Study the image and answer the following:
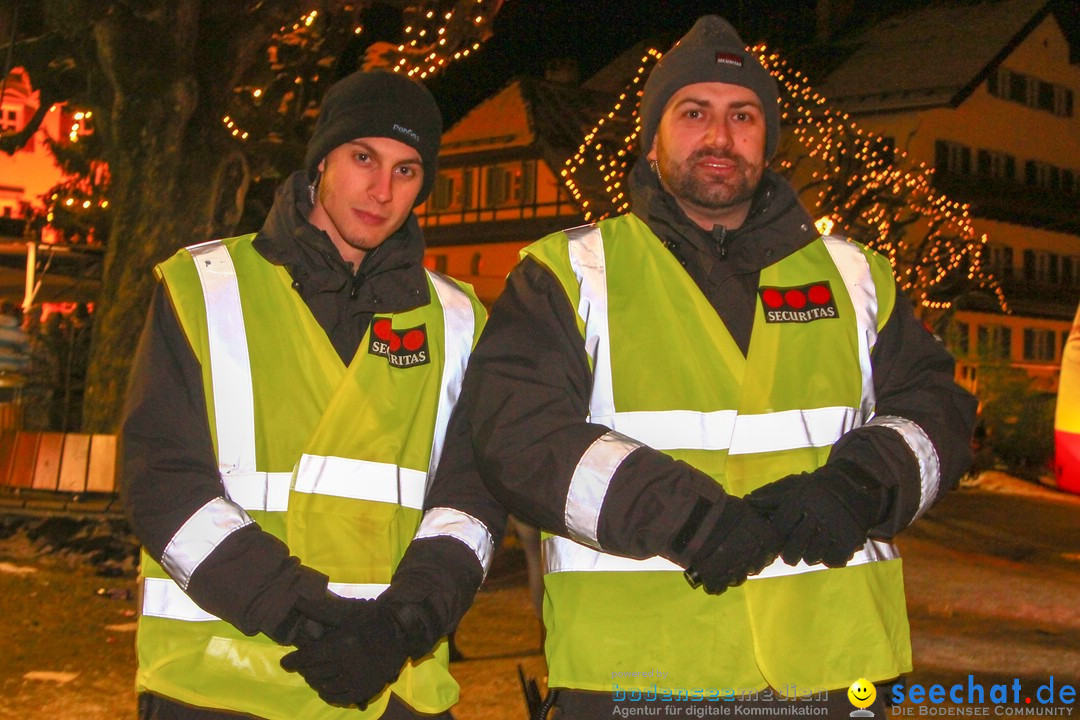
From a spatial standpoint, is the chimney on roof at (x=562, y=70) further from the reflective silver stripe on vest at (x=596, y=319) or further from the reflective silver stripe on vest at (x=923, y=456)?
the reflective silver stripe on vest at (x=923, y=456)

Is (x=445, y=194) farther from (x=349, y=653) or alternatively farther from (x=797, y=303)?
(x=349, y=653)

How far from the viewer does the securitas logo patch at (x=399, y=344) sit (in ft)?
10.6

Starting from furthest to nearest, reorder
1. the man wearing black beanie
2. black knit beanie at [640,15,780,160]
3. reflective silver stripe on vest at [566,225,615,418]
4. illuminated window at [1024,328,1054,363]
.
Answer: illuminated window at [1024,328,1054,363] < black knit beanie at [640,15,780,160] < reflective silver stripe on vest at [566,225,615,418] < the man wearing black beanie

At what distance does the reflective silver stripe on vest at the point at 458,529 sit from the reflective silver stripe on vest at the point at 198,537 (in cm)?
45

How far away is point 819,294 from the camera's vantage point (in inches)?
123

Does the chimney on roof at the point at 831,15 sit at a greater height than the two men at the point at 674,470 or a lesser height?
greater

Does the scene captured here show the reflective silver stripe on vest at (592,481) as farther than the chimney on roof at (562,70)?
No

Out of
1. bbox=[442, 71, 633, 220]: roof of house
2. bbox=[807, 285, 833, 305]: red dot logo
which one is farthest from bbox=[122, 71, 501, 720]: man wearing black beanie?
bbox=[442, 71, 633, 220]: roof of house

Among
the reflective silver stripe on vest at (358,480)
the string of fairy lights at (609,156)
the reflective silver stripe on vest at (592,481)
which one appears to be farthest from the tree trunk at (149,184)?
the string of fairy lights at (609,156)

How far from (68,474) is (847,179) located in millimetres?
19809

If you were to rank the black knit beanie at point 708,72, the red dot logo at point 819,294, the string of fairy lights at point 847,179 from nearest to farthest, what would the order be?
the red dot logo at point 819,294 → the black knit beanie at point 708,72 → the string of fairy lights at point 847,179

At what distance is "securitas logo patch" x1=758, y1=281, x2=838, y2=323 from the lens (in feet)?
10.1

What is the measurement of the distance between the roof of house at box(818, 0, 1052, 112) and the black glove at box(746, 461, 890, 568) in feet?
130

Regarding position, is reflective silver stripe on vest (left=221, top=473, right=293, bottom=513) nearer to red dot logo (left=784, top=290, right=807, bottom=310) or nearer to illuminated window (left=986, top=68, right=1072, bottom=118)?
red dot logo (left=784, top=290, right=807, bottom=310)
